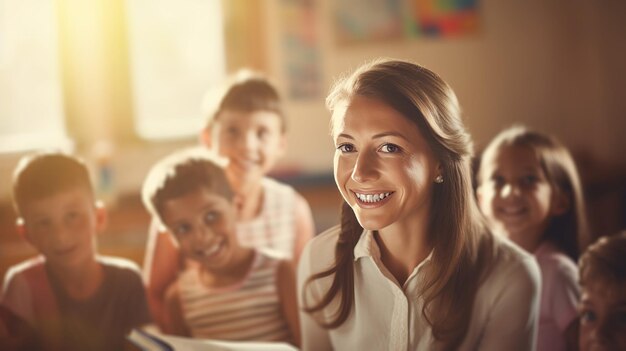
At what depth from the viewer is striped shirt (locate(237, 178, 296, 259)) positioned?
3.49 ft

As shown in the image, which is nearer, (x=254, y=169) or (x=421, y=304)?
(x=421, y=304)

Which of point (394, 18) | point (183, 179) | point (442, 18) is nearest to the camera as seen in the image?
point (183, 179)

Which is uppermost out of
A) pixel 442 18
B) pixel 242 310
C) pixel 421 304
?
pixel 442 18

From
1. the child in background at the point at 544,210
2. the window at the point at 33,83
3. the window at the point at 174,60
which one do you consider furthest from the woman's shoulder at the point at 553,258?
the window at the point at 174,60

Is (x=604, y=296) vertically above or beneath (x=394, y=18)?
beneath

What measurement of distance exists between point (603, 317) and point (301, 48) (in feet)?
6.59

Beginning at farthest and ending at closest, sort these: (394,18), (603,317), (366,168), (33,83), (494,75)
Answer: (394,18) < (33,83) < (494,75) < (603,317) < (366,168)

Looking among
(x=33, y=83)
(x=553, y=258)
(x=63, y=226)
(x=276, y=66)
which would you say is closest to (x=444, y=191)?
(x=553, y=258)

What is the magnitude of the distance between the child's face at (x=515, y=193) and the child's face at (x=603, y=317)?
0.40 ft

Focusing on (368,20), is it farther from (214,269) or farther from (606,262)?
(606,262)

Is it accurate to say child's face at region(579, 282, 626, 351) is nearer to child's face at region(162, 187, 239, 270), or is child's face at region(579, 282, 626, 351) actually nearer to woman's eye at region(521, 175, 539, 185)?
woman's eye at region(521, 175, 539, 185)

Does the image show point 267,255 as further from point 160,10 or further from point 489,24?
point 160,10

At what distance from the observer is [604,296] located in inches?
29.3

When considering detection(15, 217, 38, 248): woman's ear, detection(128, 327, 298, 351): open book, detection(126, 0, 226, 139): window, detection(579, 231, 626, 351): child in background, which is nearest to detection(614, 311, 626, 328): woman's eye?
detection(579, 231, 626, 351): child in background
